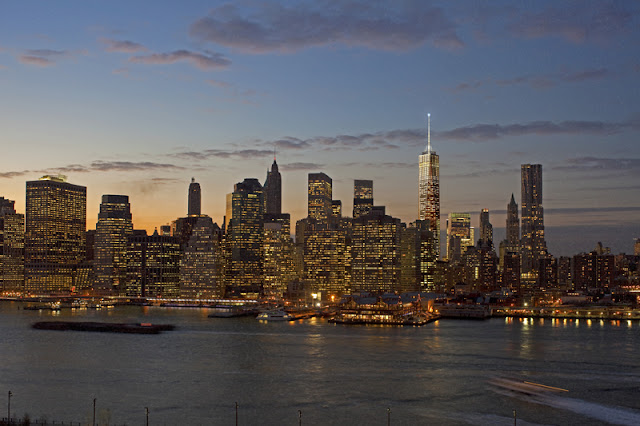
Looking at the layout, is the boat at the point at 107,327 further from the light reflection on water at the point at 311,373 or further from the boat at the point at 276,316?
the boat at the point at 276,316

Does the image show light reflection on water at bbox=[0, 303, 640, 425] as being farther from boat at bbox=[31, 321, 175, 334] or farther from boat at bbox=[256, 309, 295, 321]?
boat at bbox=[256, 309, 295, 321]

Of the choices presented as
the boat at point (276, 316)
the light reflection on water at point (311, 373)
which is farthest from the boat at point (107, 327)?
the boat at point (276, 316)

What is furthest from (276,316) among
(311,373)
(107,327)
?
(311,373)

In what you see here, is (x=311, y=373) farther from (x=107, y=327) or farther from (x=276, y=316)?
(x=276, y=316)

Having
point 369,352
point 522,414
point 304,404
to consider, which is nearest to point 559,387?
point 522,414

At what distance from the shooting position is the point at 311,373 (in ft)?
221

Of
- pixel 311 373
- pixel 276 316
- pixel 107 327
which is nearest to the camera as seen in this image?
pixel 311 373

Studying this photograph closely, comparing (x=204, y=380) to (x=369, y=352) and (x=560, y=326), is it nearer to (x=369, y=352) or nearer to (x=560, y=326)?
(x=369, y=352)

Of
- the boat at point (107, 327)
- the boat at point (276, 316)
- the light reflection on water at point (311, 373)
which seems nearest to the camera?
the light reflection on water at point (311, 373)

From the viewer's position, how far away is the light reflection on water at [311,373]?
168 feet

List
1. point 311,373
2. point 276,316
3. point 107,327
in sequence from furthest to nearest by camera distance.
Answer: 1. point 276,316
2. point 107,327
3. point 311,373

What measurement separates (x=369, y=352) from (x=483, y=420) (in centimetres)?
3620

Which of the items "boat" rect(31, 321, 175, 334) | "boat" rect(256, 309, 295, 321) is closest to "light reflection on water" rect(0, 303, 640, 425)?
"boat" rect(31, 321, 175, 334)

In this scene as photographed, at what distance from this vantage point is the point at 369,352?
83.6 metres
